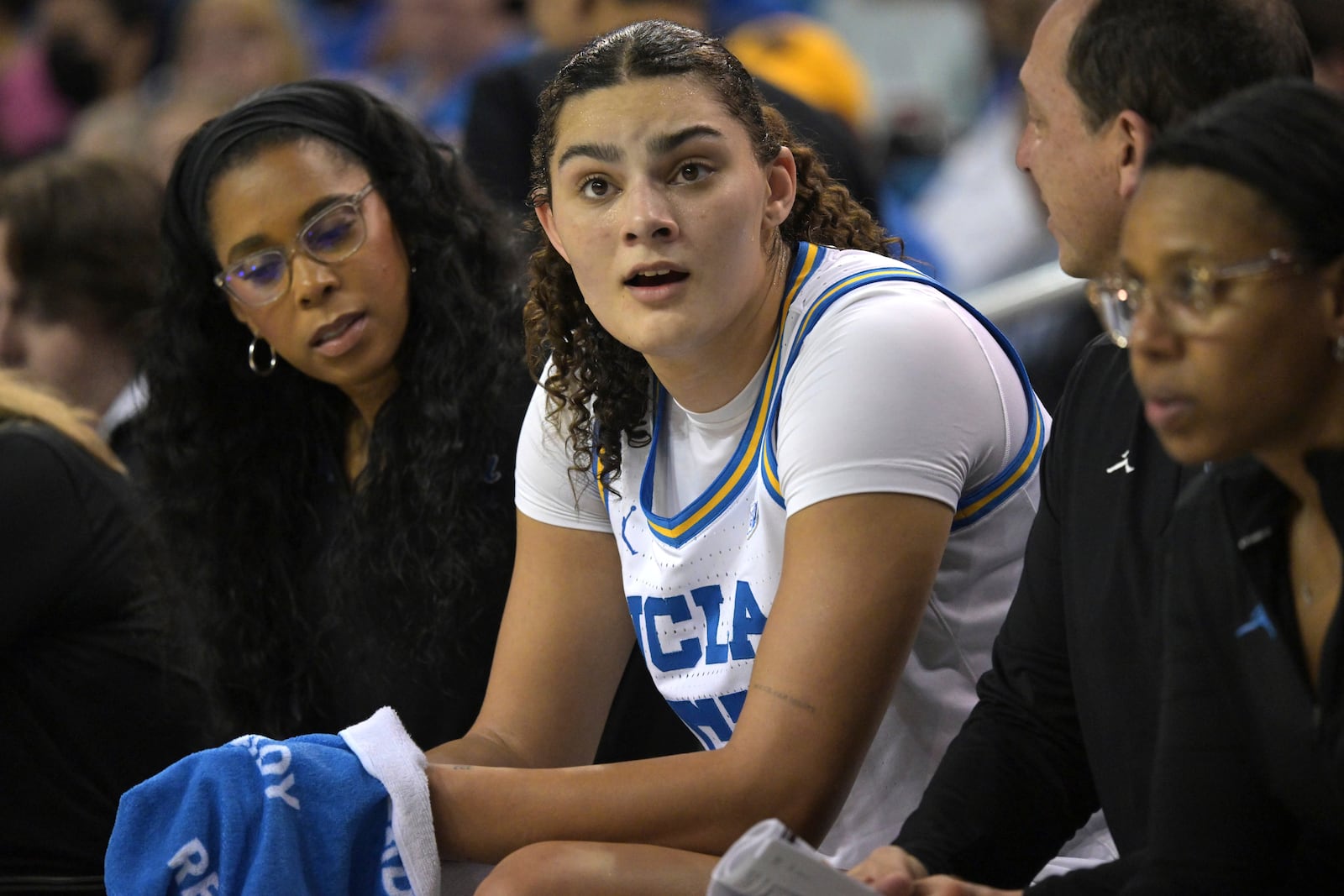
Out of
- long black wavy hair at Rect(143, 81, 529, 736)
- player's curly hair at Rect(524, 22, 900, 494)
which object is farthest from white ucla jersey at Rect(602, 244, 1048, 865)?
long black wavy hair at Rect(143, 81, 529, 736)

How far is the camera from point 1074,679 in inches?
69.8

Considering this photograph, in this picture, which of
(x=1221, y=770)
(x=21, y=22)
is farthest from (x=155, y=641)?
(x=21, y=22)

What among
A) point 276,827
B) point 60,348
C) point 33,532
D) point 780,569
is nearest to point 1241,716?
point 780,569

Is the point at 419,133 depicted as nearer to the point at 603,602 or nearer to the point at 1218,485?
A: the point at 603,602

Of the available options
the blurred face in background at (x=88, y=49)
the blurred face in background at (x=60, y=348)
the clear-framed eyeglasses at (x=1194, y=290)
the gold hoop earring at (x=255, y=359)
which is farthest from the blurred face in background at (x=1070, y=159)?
the blurred face in background at (x=88, y=49)

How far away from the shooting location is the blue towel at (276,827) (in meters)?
1.90

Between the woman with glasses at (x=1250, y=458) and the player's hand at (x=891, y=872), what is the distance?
0.24 m

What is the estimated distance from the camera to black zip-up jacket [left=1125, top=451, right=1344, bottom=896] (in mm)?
1390

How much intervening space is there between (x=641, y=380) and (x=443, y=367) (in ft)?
1.71

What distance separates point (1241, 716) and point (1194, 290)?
1.23 feet

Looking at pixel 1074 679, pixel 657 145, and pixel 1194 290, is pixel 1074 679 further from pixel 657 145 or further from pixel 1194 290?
pixel 657 145

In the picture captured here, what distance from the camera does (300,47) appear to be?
605cm

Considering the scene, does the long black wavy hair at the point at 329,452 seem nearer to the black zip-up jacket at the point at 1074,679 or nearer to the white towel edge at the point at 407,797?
the white towel edge at the point at 407,797

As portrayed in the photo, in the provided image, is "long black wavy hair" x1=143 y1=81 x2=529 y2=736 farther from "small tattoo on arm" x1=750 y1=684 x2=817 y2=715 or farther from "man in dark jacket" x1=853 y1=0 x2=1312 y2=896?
"man in dark jacket" x1=853 y1=0 x2=1312 y2=896
